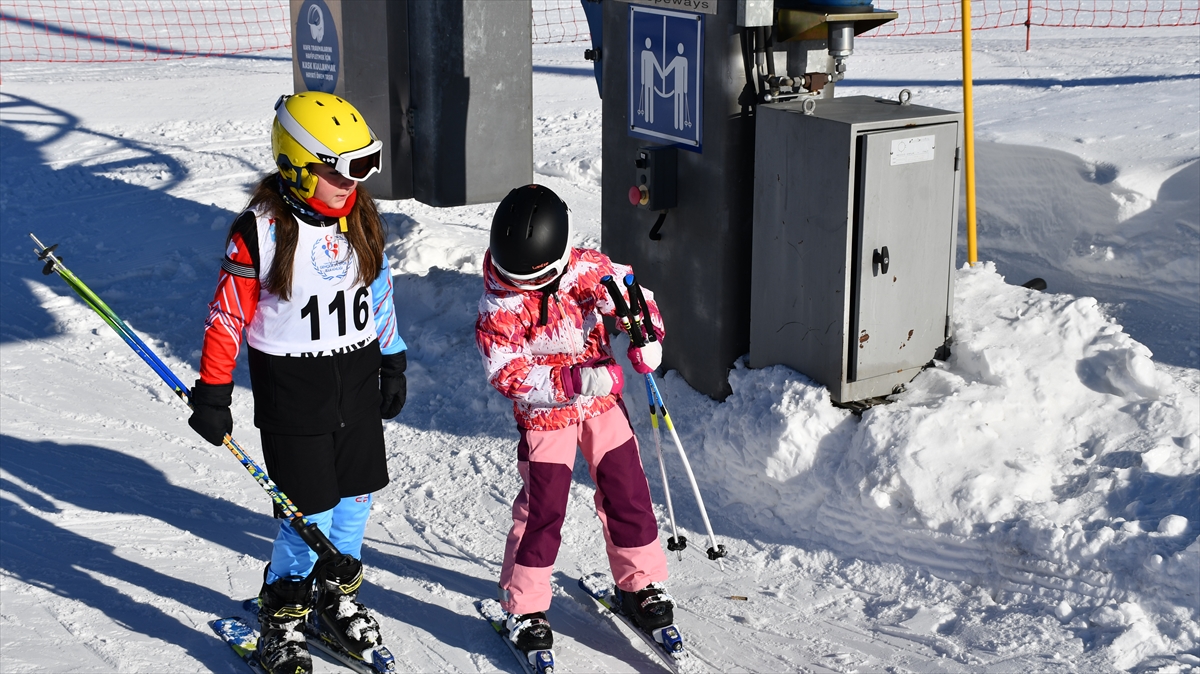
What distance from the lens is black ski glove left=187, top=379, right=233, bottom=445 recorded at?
3.89m

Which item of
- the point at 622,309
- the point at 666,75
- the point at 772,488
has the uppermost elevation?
the point at 666,75

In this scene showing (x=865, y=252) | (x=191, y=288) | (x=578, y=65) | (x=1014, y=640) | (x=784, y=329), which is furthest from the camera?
(x=578, y=65)

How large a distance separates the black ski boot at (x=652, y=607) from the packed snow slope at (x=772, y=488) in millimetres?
146

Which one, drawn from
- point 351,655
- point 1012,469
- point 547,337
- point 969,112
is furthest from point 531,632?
point 969,112

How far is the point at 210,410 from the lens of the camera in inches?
153

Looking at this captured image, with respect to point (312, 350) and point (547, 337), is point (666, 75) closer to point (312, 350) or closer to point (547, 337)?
point (547, 337)

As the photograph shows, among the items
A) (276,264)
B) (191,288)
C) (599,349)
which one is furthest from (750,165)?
(191,288)

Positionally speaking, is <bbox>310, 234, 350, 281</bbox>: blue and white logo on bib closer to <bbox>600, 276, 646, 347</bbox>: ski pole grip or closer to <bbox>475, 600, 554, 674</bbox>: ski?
<bbox>600, 276, 646, 347</bbox>: ski pole grip

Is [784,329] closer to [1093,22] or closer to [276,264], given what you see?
[276,264]

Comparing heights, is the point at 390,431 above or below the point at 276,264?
below

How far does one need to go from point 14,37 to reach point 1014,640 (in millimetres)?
16136

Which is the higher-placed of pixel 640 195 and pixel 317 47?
pixel 317 47

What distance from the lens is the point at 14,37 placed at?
16203 mm

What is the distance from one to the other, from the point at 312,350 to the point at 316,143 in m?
0.69
